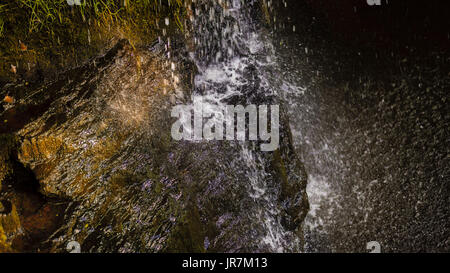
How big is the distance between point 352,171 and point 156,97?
2141mm

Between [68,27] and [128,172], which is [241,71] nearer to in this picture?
[128,172]

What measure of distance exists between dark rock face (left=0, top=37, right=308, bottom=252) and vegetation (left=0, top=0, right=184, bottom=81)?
0.61 feet

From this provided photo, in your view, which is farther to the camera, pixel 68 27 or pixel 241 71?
pixel 241 71

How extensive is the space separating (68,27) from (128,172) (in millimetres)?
1630

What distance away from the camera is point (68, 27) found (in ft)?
9.32

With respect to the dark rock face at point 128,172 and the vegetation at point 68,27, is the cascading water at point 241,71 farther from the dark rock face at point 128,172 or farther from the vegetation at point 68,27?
the vegetation at point 68,27

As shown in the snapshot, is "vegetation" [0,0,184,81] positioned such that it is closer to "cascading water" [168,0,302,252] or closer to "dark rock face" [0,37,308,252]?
"dark rock face" [0,37,308,252]

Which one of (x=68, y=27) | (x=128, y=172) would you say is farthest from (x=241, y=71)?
(x=68, y=27)

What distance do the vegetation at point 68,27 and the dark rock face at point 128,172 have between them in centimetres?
19

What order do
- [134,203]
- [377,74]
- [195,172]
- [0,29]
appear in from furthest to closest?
[377,74], [0,29], [195,172], [134,203]

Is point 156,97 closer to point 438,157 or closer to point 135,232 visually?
point 135,232

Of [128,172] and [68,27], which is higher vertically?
[68,27]

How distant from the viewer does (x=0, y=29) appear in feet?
8.88
